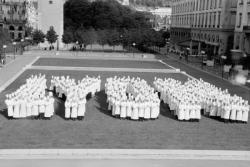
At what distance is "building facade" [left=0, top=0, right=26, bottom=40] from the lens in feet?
342

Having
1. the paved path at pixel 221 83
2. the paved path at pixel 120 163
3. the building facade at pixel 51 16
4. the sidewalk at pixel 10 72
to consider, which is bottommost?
the paved path at pixel 120 163

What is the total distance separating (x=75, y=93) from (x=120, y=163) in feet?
25.5

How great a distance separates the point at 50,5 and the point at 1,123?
2229 inches

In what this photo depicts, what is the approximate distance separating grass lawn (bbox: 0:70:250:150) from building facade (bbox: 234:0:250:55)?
33.6m

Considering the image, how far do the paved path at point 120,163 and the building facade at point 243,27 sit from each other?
3996 cm

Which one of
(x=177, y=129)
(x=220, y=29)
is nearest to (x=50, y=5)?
(x=220, y=29)

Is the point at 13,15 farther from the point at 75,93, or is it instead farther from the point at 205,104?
the point at 205,104

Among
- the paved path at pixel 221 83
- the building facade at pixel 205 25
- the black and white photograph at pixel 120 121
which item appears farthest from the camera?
the building facade at pixel 205 25

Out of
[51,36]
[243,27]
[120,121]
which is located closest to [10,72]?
[120,121]

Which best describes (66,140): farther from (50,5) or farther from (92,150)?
(50,5)

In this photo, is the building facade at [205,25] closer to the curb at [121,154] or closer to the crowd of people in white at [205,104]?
the crowd of people in white at [205,104]

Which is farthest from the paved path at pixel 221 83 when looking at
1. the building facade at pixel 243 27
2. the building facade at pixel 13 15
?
the building facade at pixel 13 15

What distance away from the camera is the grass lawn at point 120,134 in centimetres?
1579

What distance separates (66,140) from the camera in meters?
16.0
